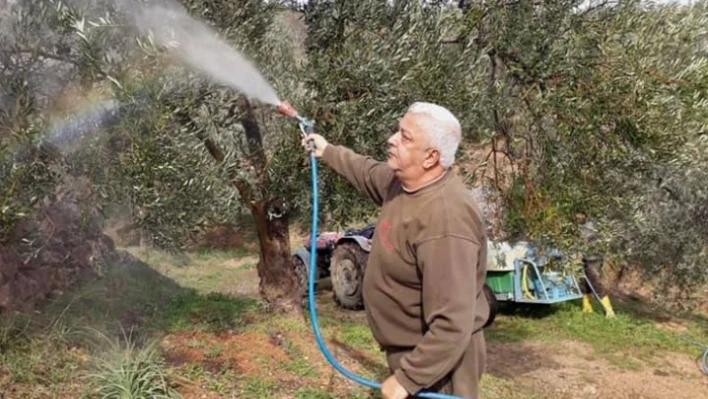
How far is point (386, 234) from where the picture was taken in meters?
3.68

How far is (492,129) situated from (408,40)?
1.53 meters

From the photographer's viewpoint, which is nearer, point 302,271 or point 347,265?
point 347,265

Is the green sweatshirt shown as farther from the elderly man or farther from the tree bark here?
the tree bark

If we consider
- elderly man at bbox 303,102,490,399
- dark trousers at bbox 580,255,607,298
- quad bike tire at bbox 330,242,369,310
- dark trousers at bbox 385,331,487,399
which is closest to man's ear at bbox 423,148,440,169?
elderly man at bbox 303,102,490,399

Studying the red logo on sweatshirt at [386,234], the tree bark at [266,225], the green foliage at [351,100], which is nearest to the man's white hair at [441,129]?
the red logo on sweatshirt at [386,234]

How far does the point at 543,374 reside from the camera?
10.7 meters

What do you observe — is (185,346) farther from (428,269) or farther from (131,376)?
(428,269)

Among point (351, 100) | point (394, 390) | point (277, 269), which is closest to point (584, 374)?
point (277, 269)

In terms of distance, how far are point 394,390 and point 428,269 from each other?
0.67 meters

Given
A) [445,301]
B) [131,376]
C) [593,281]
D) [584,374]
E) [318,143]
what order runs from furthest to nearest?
[593,281] < [584,374] < [131,376] < [318,143] < [445,301]

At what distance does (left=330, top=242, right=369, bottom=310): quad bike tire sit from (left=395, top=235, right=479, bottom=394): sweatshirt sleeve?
389 inches

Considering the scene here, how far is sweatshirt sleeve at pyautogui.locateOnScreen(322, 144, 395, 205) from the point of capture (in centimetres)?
425

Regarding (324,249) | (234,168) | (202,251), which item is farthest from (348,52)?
(202,251)

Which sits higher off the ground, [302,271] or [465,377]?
[302,271]
